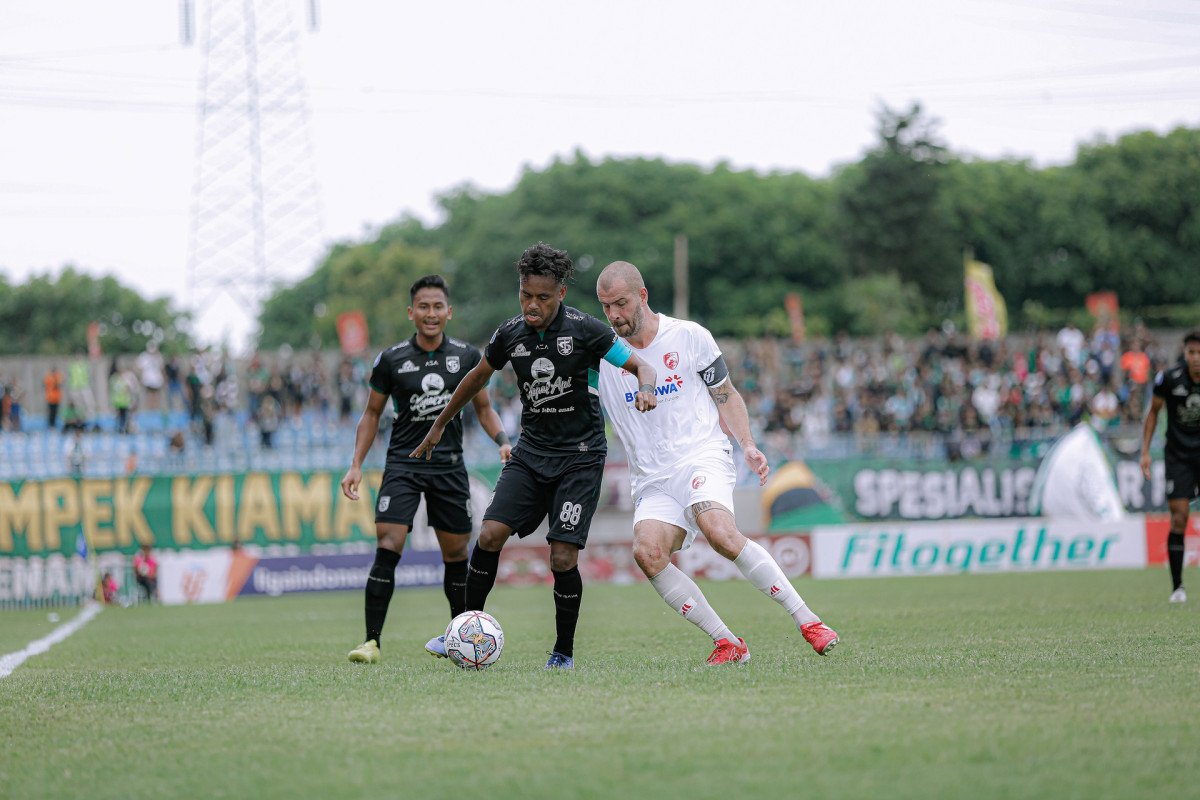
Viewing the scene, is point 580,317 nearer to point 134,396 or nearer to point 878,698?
point 878,698

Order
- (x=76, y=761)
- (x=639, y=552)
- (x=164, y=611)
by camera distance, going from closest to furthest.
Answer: (x=76, y=761) → (x=639, y=552) → (x=164, y=611)

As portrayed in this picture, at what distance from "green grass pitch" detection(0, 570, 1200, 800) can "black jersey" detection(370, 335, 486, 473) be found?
55.8 inches

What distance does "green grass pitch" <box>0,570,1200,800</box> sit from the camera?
4.07m

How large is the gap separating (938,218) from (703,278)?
12513mm

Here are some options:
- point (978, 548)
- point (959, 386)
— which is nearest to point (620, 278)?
point (978, 548)

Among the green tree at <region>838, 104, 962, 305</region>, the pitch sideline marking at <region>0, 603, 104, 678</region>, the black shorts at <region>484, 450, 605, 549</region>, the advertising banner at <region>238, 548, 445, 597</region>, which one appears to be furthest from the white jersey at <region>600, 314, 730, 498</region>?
→ the green tree at <region>838, 104, 962, 305</region>

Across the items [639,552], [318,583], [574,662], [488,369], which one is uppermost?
[488,369]

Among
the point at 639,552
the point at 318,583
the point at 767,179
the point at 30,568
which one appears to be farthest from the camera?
the point at 767,179

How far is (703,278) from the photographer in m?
64.9

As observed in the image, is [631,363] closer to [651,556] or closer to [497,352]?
[497,352]

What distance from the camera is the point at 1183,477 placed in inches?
454

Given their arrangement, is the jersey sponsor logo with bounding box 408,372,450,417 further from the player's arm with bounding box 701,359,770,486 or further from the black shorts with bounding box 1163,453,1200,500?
the black shorts with bounding box 1163,453,1200,500

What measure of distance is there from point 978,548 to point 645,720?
61.3 feet

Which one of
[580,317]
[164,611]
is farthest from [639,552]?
[164,611]
